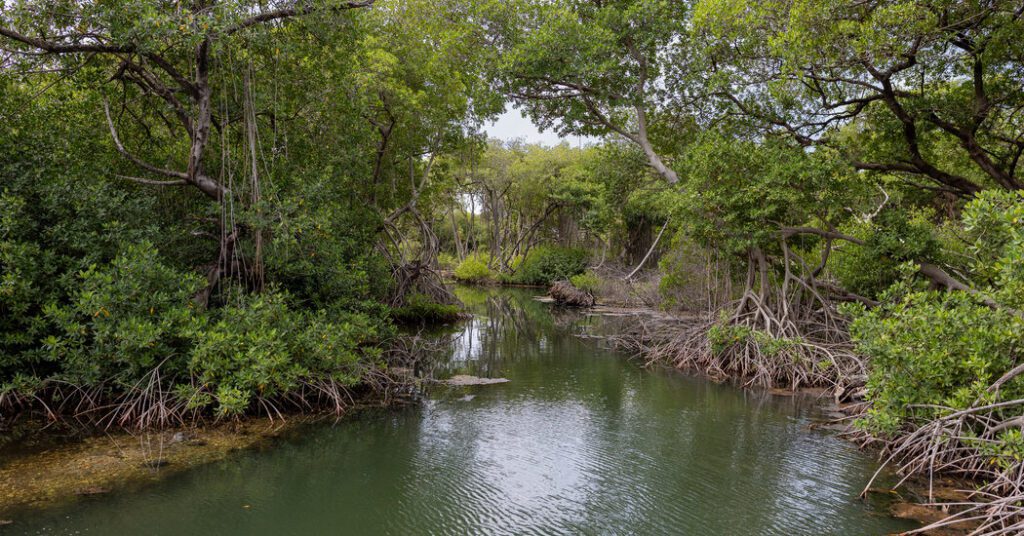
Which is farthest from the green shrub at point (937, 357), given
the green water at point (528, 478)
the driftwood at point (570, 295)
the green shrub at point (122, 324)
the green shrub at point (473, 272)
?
the green shrub at point (473, 272)

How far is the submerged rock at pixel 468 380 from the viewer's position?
936 cm

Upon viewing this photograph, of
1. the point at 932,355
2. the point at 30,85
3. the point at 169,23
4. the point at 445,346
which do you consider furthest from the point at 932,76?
the point at 30,85

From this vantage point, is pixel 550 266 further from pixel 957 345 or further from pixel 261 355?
pixel 957 345

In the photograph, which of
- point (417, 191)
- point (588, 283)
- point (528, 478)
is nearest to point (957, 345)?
point (528, 478)

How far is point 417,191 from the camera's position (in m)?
15.5

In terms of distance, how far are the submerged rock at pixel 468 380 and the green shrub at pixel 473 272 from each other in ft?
73.4

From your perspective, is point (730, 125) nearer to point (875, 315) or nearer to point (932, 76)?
point (932, 76)

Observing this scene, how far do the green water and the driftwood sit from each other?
12599mm

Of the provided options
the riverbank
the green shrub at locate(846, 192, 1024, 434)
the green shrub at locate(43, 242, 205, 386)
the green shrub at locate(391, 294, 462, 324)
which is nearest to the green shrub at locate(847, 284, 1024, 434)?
the green shrub at locate(846, 192, 1024, 434)

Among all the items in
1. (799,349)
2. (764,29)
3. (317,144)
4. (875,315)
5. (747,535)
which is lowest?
(747,535)

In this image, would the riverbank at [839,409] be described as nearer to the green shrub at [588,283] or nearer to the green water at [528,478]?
the green water at [528,478]

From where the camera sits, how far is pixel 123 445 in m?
5.71

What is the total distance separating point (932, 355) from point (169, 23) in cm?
832

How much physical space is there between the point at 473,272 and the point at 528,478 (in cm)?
2685
